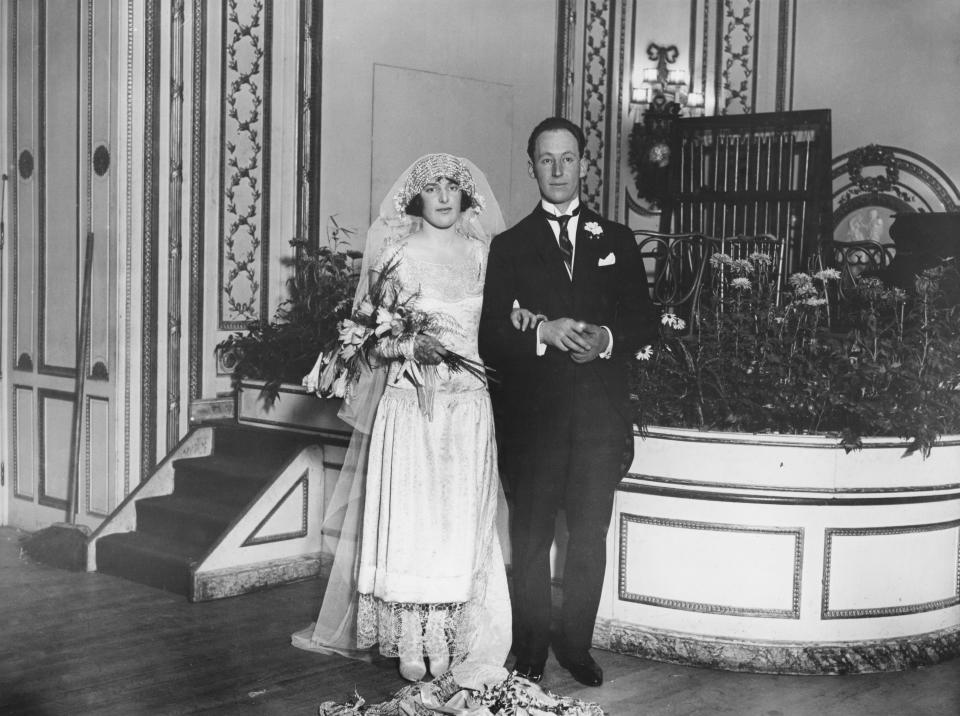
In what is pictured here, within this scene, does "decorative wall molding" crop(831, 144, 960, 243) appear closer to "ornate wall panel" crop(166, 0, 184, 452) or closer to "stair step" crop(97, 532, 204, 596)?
"ornate wall panel" crop(166, 0, 184, 452)

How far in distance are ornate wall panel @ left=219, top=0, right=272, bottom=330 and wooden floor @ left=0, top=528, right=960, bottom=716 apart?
6.55 feet

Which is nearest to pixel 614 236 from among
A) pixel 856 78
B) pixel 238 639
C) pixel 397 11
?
pixel 238 639

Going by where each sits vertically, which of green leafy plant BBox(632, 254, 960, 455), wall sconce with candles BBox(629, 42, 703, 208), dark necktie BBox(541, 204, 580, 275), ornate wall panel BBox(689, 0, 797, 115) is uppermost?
ornate wall panel BBox(689, 0, 797, 115)

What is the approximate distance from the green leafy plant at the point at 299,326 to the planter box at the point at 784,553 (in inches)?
81.7

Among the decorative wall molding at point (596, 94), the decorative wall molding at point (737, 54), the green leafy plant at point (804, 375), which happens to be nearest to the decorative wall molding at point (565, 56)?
the decorative wall molding at point (596, 94)

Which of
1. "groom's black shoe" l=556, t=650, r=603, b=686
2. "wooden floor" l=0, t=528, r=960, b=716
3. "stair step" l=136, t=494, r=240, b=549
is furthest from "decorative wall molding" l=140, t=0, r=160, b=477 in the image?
"groom's black shoe" l=556, t=650, r=603, b=686

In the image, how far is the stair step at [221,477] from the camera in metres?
5.38

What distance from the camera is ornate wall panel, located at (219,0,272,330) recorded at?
5.93 meters

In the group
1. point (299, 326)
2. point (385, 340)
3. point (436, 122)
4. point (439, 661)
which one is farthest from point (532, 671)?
point (436, 122)

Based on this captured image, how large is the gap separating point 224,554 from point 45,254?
233 cm

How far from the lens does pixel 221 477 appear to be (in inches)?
215

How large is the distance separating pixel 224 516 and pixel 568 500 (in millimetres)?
2194

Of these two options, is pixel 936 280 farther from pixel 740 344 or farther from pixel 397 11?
pixel 397 11

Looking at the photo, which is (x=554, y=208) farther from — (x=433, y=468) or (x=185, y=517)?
(x=185, y=517)
